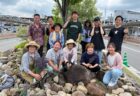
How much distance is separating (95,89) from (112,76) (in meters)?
0.63

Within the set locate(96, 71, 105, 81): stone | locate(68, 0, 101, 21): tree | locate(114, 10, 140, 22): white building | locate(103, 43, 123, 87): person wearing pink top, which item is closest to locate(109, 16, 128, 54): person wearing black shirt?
locate(103, 43, 123, 87): person wearing pink top

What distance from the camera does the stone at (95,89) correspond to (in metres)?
7.77

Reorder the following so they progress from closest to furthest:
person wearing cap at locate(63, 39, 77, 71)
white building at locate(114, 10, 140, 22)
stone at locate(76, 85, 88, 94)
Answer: stone at locate(76, 85, 88, 94), person wearing cap at locate(63, 39, 77, 71), white building at locate(114, 10, 140, 22)

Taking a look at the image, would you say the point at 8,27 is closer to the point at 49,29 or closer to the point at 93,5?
the point at 93,5

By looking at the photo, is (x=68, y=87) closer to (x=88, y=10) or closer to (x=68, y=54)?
(x=68, y=54)

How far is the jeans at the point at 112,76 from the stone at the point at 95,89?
1.10 ft

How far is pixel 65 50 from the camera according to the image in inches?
340

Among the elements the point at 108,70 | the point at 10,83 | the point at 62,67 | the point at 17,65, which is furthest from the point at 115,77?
the point at 17,65

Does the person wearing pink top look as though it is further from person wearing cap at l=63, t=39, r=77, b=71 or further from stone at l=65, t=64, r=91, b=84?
person wearing cap at l=63, t=39, r=77, b=71

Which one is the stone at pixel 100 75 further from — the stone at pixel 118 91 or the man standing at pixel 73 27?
the man standing at pixel 73 27

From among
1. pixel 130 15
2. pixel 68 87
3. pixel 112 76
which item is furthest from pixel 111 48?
pixel 130 15

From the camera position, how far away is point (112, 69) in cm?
815

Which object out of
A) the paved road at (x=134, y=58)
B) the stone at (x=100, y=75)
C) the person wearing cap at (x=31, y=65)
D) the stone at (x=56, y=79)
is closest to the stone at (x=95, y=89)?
the stone at (x=100, y=75)

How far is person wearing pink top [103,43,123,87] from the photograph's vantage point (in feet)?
26.6
